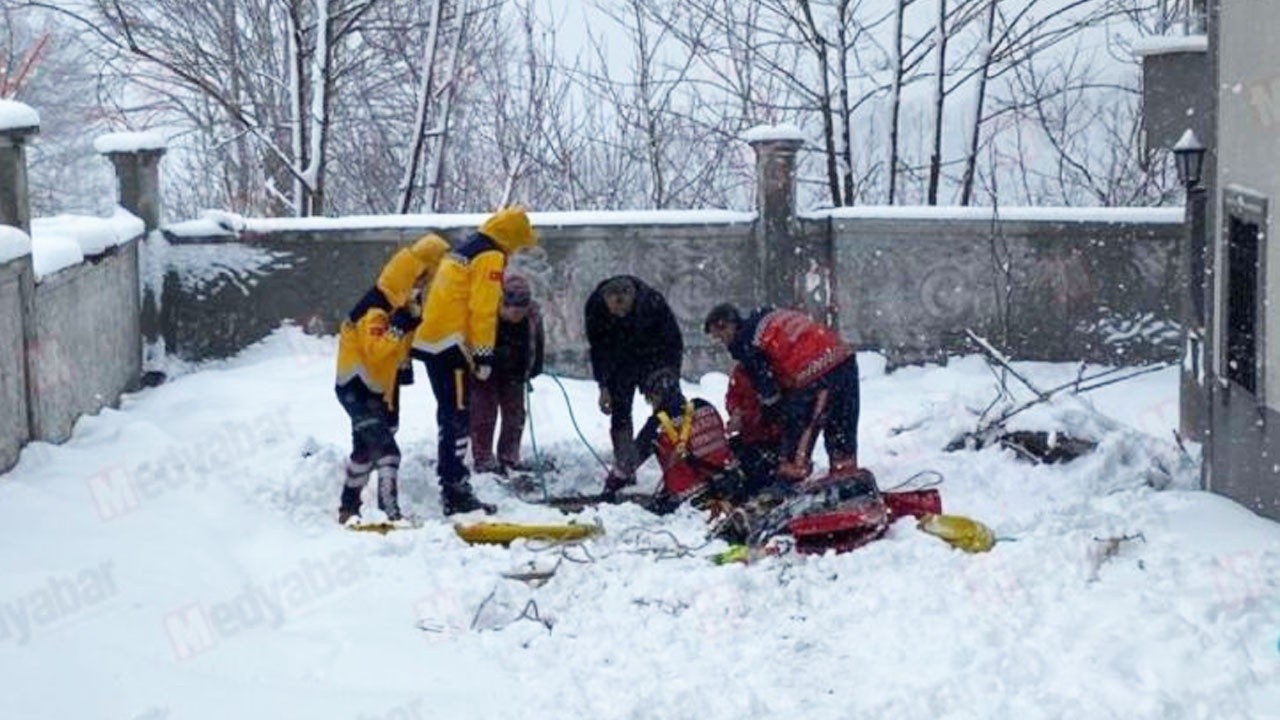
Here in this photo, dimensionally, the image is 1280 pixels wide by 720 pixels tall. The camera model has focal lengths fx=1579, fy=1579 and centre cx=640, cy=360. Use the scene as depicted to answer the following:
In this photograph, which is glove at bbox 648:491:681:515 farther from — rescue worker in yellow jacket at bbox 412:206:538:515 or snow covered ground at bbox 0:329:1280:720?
rescue worker in yellow jacket at bbox 412:206:538:515

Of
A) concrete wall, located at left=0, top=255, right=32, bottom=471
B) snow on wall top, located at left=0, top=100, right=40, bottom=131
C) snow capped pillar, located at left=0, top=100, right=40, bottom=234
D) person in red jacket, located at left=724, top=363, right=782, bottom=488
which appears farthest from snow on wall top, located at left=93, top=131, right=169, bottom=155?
person in red jacket, located at left=724, top=363, right=782, bottom=488

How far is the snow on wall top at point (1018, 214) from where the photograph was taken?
14242 millimetres

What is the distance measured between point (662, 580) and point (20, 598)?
2779 mm

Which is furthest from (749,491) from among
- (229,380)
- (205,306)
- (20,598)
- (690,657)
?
(205,306)

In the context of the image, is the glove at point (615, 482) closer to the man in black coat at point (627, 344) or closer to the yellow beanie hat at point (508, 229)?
the man in black coat at point (627, 344)

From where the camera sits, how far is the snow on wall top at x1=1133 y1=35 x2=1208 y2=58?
10.8 metres

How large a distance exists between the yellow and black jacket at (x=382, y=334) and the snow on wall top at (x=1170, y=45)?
552 cm

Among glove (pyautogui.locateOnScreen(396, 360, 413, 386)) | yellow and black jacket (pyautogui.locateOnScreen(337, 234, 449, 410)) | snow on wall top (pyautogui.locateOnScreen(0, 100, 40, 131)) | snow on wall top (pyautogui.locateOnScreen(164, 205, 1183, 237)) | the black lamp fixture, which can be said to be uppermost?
snow on wall top (pyautogui.locateOnScreen(0, 100, 40, 131))

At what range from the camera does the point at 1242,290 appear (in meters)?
8.99

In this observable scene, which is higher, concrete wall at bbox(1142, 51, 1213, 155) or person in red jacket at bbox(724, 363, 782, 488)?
concrete wall at bbox(1142, 51, 1213, 155)

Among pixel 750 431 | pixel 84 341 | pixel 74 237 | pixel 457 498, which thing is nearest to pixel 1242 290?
pixel 750 431

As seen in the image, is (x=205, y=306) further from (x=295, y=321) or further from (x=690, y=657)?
(x=690, y=657)

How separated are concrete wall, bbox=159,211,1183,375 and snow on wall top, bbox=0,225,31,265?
204 inches

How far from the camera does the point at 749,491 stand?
927 cm
